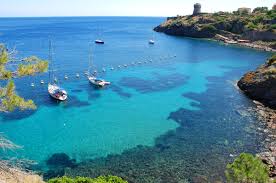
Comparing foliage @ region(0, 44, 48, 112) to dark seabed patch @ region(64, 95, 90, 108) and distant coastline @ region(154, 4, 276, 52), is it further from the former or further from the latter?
distant coastline @ region(154, 4, 276, 52)

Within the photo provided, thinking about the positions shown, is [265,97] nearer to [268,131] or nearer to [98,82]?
[268,131]

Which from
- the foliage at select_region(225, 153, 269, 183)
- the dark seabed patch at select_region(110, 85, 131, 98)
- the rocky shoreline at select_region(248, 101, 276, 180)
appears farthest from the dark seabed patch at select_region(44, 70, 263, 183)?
the dark seabed patch at select_region(110, 85, 131, 98)

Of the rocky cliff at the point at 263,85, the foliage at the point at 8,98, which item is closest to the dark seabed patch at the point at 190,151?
the rocky cliff at the point at 263,85

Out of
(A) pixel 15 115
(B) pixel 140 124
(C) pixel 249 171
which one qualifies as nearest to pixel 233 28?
(B) pixel 140 124

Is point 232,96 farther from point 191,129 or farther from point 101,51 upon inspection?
point 101,51

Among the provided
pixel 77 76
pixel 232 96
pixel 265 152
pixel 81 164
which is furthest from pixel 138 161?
pixel 77 76
